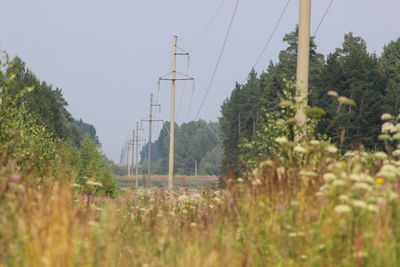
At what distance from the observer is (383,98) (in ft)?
202

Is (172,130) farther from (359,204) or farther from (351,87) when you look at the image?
(359,204)

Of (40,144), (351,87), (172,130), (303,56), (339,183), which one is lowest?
(339,183)

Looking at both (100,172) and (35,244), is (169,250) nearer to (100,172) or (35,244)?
(35,244)

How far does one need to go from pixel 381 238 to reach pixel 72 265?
2.40 meters

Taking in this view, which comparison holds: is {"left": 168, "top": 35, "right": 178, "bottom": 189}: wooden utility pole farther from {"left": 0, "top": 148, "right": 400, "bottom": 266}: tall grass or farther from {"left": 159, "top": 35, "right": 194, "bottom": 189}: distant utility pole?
{"left": 0, "top": 148, "right": 400, "bottom": 266}: tall grass

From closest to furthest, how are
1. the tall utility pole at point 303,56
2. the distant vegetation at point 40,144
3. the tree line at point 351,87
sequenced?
the distant vegetation at point 40,144 → the tall utility pole at point 303,56 → the tree line at point 351,87

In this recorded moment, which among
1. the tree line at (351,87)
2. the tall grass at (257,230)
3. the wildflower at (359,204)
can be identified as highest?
the tree line at (351,87)

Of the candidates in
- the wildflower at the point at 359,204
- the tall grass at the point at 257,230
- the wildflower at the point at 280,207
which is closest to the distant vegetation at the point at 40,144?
the tall grass at the point at 257,230

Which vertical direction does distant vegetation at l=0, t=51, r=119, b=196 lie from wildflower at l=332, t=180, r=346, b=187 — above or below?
above

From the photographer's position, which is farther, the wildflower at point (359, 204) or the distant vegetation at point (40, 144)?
the distant vegetation at point (40, 144)

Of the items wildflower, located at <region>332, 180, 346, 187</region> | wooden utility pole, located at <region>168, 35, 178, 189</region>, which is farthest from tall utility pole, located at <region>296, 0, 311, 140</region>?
wooden utility pole, located at <region>168, 35, 178, 189</region>

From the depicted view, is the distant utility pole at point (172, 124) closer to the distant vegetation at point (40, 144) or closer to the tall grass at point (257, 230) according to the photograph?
the distant vegetation at point (40, 144)

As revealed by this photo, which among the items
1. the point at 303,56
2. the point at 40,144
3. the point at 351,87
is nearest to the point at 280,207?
the point at 303,56

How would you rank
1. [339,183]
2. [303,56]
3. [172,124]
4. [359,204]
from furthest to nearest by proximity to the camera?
1. [172,124]
2. [303,56]
3. [339,183]
4. [359,204]
